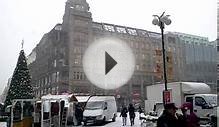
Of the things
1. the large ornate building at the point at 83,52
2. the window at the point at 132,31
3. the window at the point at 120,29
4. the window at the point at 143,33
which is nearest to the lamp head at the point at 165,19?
the large ornate building at the point at 83,52

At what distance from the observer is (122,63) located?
303 ft

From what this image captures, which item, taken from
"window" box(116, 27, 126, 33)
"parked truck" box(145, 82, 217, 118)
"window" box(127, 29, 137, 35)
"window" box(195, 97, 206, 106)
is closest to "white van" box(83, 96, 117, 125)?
"parked truck" box(145, 82, 217, 118)

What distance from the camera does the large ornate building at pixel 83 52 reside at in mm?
82312

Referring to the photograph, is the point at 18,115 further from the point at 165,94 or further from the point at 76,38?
the point at 76,38

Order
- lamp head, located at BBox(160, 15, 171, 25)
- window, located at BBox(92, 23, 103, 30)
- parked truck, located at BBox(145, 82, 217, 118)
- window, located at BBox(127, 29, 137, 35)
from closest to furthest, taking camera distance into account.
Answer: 1. lamp head, located at BBox(160, 15, 171, 25)
2. parked truck, located at BBox(145, 82, 217, 118)
3. window, located at BBox(92, 23, 103, 30)
4. window, located at BBox(127, 29, 137, 35)

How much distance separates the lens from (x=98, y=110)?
29.0 meters

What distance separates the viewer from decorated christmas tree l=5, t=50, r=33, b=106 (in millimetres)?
43844

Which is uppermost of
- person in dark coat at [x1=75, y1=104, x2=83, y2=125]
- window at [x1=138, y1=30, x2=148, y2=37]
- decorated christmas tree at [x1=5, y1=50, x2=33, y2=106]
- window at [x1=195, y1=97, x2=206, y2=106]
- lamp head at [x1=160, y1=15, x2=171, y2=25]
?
window at [x1=138, y1=30, x2=148, y2=37]

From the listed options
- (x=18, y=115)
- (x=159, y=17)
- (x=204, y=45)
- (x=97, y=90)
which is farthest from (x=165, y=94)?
(x=204, y=45)

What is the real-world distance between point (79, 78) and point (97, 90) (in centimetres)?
501
